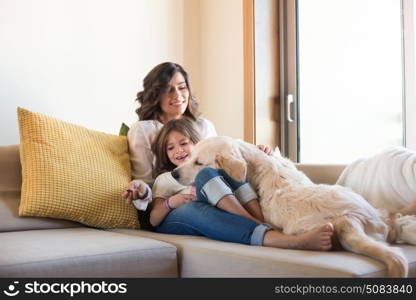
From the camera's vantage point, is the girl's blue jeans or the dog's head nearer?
the girl's blue jeans

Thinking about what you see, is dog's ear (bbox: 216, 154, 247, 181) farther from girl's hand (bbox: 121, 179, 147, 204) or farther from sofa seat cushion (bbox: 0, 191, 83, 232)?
sofa seat cushion (bbox: 0, 191, 83, 232)

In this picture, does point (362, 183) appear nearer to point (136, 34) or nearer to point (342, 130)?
point (342, 130)

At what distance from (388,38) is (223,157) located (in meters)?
1.68

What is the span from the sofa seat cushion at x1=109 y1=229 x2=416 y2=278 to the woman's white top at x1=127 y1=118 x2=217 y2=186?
704 mm

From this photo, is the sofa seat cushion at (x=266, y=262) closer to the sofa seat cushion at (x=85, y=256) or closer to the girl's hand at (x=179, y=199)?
the sofa seat cushion at (x=85, y=256)

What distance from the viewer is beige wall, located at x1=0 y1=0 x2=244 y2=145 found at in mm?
2979

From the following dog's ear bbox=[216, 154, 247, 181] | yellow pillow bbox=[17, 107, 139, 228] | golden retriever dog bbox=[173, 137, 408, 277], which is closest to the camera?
golden retriever dog bbox=[173, 137, 408, 277]

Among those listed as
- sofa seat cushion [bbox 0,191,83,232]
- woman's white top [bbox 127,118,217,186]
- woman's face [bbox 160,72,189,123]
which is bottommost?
sofa seat cushion [bbox 0,191,83,232]

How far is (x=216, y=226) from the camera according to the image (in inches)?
72.6

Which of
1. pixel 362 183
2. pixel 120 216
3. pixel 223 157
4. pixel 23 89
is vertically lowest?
pixel 120 216

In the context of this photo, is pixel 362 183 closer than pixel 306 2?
Yes

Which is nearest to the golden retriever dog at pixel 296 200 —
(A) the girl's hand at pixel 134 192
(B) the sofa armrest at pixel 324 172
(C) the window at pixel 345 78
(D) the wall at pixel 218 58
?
(A) the girl's hand at pixel 134 192

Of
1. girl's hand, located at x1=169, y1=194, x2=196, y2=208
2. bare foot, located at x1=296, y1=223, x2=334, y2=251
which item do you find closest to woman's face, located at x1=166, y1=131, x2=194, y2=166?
girl's hand, located at x1=169, y1=194, x2=196, y2=208

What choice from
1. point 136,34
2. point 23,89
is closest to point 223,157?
point 23,89
